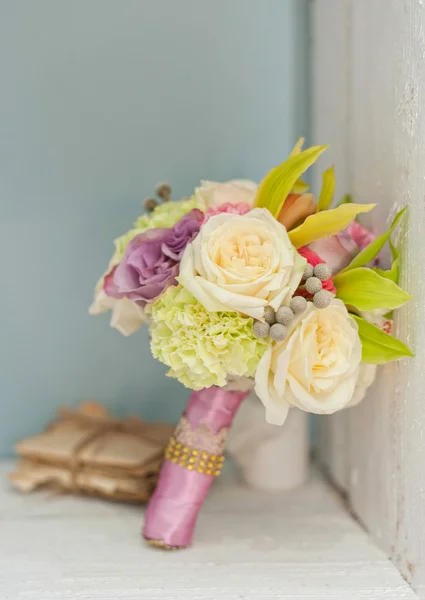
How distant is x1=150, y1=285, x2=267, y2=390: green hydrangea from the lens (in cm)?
72

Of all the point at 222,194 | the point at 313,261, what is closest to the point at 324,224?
the point at 313,261

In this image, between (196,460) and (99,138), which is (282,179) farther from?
(99,138)

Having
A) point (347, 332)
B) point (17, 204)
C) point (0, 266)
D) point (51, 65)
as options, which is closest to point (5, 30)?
point (51, 65)

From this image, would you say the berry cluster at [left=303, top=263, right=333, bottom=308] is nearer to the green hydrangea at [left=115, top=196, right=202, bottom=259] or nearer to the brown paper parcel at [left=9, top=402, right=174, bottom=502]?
the green hydrangea at [left=115, top=196, right=202, bottom=259]

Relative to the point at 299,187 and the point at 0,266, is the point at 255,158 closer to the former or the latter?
the point at 299,187

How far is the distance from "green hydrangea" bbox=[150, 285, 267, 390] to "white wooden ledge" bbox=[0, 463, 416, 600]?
9.9 inches

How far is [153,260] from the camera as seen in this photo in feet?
2.58

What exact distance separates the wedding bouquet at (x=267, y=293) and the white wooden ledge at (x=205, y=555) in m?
0.07

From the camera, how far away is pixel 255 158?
122 centimetres

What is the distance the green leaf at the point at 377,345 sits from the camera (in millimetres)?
740

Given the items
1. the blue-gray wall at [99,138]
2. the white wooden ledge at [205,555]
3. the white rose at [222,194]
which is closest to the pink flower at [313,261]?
the white rose at [222,194]

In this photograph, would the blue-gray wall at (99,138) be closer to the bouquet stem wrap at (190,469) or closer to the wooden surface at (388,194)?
the wooden surface at (388,194)

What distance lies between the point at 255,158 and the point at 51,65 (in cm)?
Result: 42

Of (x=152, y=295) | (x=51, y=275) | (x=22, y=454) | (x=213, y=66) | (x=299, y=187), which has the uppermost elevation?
(x=213, y=66)
